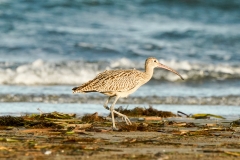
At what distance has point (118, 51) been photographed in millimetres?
22422

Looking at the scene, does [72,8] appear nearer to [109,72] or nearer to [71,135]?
[109,72]

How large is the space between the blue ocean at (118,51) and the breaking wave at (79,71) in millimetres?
28

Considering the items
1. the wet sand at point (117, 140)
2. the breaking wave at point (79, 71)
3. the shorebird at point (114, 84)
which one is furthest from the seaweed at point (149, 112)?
the breaking wave at point (79, 71)

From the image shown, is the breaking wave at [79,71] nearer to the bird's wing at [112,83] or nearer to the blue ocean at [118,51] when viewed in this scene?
the blue ocean at [118,51]

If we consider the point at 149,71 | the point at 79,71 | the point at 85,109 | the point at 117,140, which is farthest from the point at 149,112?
the point at 79,71

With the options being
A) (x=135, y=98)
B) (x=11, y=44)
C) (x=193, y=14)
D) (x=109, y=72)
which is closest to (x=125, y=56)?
(x=11, y=44)

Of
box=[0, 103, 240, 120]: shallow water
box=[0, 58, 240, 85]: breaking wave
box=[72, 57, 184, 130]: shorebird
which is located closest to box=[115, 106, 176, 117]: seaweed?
box=[0, 103, 240, 120]: shallow water

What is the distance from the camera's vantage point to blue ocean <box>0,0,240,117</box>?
1439cm

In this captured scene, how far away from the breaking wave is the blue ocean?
0.03 meters

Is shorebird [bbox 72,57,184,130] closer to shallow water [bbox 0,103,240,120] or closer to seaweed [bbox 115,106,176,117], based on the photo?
seaweed [bbox 115,106,176,117]

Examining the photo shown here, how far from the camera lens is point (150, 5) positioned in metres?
31.0

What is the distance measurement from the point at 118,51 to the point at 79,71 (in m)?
3.87

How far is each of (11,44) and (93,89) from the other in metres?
12.9

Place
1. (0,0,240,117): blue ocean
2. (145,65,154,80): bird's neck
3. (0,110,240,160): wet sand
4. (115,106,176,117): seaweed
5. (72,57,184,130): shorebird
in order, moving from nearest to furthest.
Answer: (0,110,240,160): wet sand, (72,57,184,130): shorebird, (145,65,154,80): bird's neck, (115,106,176,117): seaweed, (0,0,240,117): blue ocean
